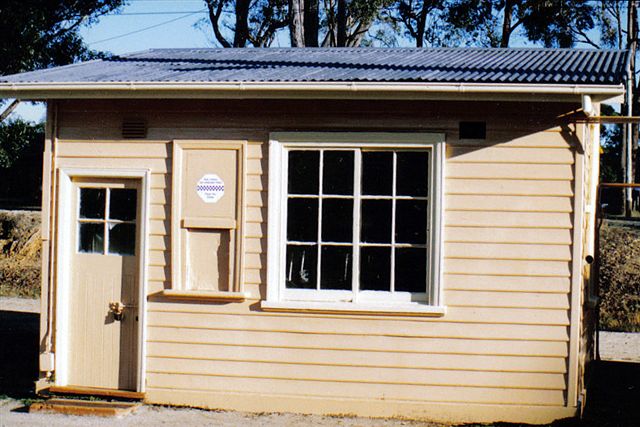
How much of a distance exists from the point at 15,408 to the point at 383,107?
4.32 meters

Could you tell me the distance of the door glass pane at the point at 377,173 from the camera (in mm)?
7516

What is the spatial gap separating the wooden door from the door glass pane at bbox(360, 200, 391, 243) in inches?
83.9

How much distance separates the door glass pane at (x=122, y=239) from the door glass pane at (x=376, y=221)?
2.18 meters

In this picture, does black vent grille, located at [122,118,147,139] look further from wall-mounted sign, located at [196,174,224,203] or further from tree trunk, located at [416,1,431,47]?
tree trunk, located at [416,1,431,47]

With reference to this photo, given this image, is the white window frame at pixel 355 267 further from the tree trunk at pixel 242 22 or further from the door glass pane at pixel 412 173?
the tree trunk at pixel 242 22

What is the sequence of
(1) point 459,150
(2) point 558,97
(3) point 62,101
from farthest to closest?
(3) point 62,101 < (1) point 459,150 < (2) point 558,97

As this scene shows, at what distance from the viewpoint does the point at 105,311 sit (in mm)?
7988

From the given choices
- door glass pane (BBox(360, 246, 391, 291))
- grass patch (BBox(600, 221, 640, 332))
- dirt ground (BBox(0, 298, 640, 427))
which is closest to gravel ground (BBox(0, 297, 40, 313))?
dirt ground (BBox(0, 298, 640, 427))

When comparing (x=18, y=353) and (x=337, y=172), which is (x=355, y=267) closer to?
(x=337, y=172)

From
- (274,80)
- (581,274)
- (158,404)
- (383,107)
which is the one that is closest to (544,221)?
(581,274)

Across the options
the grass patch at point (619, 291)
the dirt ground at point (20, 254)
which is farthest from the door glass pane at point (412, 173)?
the dirt ground at point (20, 254)

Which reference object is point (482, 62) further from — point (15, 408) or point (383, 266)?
point (15, 408)

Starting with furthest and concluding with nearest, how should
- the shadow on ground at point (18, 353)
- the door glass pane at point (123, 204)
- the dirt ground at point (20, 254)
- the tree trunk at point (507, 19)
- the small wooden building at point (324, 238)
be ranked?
1. the tree trunk at point (507, 19)
2. the dirt ground at point (20, 254)
3. the shadow on ground at point (18, 353)
4. the door glass pane at point (123, 204)
5. the small wooden building at point (324, 238)

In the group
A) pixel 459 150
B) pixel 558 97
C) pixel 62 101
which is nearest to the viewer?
pixel 558 97
